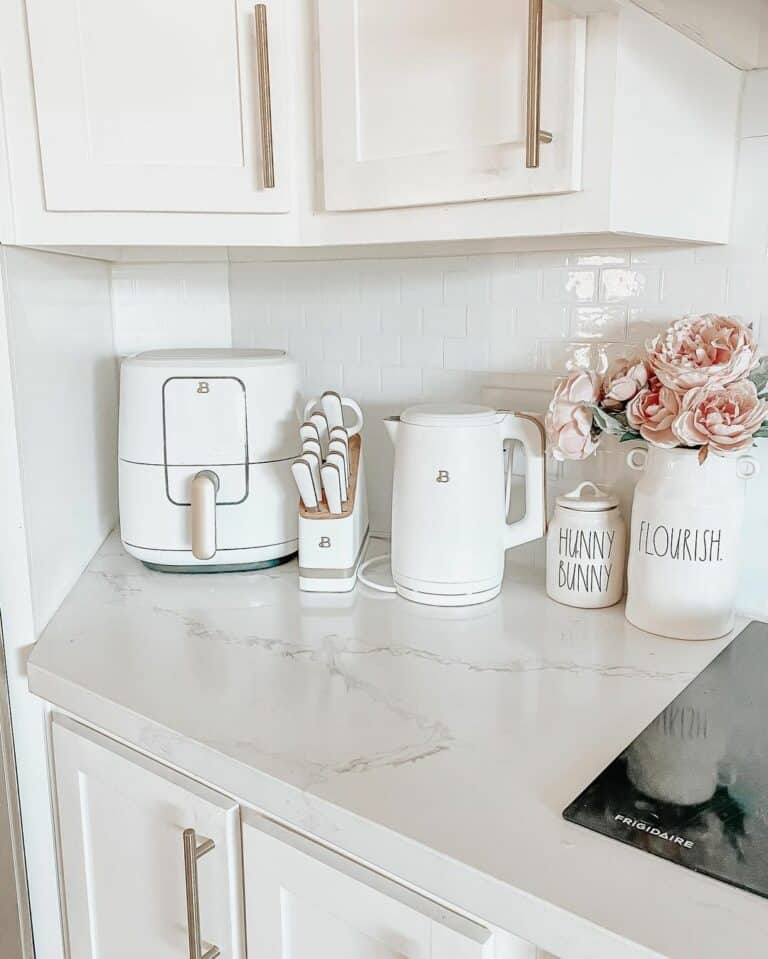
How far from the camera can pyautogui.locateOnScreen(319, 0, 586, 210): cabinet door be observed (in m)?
0.87

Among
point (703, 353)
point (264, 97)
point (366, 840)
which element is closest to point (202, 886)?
point (366, 840)

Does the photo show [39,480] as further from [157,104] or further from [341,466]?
[157,104]

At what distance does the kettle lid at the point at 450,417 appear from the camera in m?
1.15

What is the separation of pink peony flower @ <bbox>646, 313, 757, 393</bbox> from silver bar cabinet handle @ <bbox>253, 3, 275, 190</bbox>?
52 cm

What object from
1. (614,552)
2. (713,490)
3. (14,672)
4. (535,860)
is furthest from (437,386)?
(535,860)

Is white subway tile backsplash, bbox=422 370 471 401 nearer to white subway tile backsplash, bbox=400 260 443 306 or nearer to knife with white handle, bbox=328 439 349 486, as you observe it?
white subway tile backsplash, bbox=400 260 443 306

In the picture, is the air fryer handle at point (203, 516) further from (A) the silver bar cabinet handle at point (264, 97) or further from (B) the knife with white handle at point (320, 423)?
(A) the silver bar cabinet handle at point (264, 97)

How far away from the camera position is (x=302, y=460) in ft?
4.03

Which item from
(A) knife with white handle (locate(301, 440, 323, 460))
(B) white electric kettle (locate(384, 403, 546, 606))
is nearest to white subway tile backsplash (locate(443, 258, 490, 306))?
(B) white electric kettle (locate(384, 403, 546, 606))

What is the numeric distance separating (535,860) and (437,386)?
861mm

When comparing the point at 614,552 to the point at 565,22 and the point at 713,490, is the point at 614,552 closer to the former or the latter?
the point at 713,490

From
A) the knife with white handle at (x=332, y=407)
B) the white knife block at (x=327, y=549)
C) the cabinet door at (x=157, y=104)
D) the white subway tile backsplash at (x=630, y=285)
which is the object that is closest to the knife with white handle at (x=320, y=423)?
the knife with white handle at (x=332, y=407)

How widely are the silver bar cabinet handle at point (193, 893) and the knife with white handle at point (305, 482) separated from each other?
49cm

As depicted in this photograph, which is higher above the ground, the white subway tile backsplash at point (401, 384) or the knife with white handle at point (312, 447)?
the white subway tile backsplash at point (401, 384)
